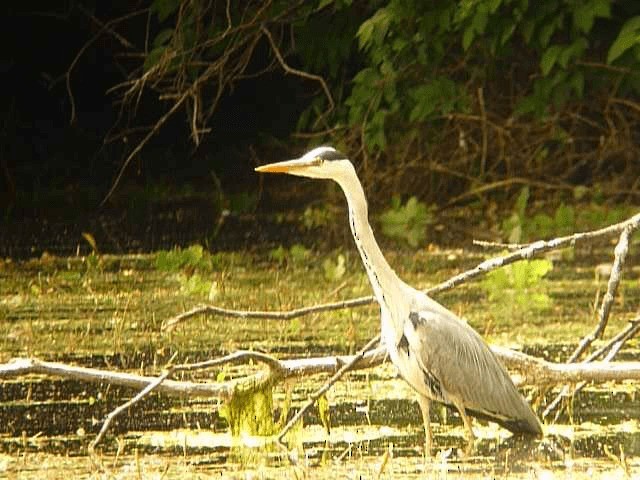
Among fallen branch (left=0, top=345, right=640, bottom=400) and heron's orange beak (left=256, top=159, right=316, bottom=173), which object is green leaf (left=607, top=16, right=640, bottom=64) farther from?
heron's orange beak (left=256, top=159, right=316, bottom=173)

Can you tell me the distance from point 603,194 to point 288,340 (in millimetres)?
5102

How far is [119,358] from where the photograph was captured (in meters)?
6.34

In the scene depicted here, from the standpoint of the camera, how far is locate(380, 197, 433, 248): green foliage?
35.2 feet

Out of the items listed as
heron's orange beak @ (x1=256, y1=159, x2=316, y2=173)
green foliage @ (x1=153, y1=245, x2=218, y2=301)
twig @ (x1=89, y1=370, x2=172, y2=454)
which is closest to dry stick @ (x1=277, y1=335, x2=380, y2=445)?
twig @ (x1=89, y1=370, x2=172, y2=454)

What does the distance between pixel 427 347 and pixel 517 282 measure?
3.31 m

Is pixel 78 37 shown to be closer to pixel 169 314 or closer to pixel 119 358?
pixel 169 314

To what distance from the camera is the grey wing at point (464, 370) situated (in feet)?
15.6

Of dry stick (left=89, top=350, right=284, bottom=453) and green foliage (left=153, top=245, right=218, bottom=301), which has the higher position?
green foliage (left=153, top=245, right=218, bottom=301)

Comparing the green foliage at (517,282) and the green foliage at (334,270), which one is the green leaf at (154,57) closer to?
the green foliage at (334,270)

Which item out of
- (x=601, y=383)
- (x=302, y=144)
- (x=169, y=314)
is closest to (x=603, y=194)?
(x=302, y=144)

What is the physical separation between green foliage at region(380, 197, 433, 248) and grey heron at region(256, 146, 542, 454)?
572cm

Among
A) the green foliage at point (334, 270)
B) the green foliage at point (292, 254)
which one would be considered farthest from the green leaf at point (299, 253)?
the green foliage at point (334, 270)

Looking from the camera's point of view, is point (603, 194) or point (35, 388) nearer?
point (35, 388)

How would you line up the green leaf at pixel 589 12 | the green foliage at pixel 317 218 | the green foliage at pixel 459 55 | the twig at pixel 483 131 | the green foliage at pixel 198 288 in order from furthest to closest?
the green foliage at pixel 317 218
the twig at pixel 483 131
the green foliage at pixel 459 55
the green leaf at pixel 589 12
the green foliage at pixel 198 288
